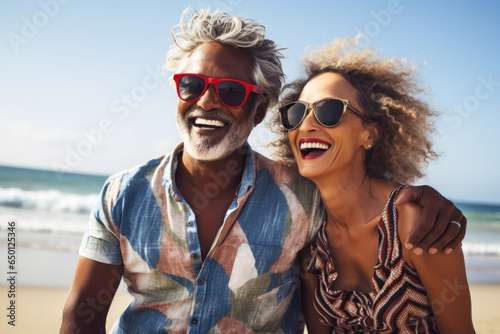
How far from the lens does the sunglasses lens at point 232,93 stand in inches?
118

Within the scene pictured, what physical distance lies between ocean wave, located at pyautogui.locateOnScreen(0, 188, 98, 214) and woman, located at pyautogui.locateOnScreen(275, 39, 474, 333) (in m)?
15.0

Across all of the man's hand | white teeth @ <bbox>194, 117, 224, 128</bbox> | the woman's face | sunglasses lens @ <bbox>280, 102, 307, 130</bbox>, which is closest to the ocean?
white teeth @ <bbox>194, 117, 224, 128</bbox>

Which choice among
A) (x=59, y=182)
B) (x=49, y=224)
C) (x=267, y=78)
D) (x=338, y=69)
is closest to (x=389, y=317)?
(x=338, y=69)

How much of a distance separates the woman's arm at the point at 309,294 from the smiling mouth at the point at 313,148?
0.68m

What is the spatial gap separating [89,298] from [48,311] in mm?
2891

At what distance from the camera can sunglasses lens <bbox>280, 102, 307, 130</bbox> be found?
2.80m

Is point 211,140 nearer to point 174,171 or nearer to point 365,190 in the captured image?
point 174,171

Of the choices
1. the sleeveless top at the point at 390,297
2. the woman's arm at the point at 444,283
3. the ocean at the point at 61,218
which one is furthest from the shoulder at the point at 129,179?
the ocean at the point at 61,218

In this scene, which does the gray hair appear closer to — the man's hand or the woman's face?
the woman's face

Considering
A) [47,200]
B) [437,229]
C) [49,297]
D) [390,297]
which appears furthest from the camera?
[47,200]

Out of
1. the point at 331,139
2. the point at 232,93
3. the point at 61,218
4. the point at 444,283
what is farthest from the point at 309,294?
the point at 61,218

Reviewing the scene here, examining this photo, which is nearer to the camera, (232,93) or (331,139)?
(331,139)

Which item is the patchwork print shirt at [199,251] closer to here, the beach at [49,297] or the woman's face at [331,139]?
the woman's face at [331,139]

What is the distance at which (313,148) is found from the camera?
2.79 meters
